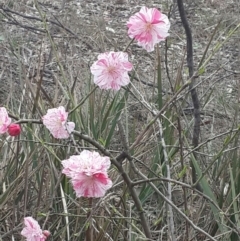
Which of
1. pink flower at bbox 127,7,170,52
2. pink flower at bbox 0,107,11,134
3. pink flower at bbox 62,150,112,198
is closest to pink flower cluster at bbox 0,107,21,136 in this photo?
pink flower at bbox 0,107,11,134

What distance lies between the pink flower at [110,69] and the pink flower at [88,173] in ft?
0.85

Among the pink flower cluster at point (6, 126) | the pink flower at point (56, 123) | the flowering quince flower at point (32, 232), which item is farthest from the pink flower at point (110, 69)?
the flowering quince flower at point (32, 232)

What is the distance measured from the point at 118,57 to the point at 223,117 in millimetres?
1810

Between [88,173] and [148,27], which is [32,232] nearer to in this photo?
[88,173]

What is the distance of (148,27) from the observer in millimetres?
1542

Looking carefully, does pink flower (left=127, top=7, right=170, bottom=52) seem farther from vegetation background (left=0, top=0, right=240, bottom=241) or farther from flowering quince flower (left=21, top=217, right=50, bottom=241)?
flowering quince flower (left=21, top=217, right=50, bottom=241)

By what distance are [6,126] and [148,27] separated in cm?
43

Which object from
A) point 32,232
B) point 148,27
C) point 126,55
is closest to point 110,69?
point 126,55

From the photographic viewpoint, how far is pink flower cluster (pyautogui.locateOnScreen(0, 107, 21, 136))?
1390 mm

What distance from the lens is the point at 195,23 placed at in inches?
236

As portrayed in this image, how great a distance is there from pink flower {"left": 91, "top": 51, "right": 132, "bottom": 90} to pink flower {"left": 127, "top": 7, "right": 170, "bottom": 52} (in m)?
0.09

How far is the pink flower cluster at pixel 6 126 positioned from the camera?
139cm

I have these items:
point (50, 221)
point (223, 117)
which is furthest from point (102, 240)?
point (223, 117)

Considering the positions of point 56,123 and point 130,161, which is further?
point 130,161
